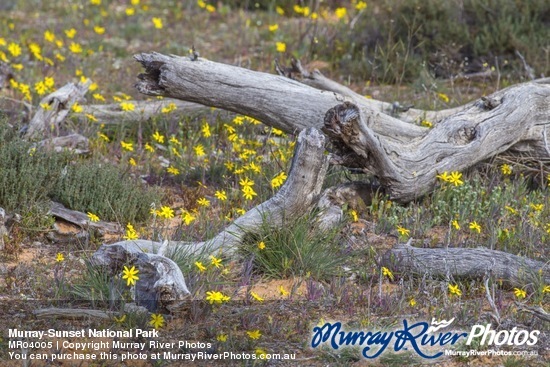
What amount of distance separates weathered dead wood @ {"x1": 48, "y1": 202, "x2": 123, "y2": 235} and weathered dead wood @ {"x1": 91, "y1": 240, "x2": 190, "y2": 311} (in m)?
0.84

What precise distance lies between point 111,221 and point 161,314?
5.49 ft

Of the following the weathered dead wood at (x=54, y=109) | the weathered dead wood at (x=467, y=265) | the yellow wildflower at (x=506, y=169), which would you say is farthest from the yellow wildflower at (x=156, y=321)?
the yellow wildflower at (x=506, y=169)

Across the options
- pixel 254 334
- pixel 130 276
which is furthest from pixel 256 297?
pixel 130 276

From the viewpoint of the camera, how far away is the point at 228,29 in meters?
11.8

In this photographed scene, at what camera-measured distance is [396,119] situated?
22.5 ft

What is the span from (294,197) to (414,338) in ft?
4.32

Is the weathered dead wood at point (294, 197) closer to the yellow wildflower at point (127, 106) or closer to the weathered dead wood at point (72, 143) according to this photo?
the weathered dead wood at point (72, 143)

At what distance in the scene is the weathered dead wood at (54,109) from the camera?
24.0 ft

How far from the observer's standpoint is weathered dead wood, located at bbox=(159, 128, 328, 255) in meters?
5.33

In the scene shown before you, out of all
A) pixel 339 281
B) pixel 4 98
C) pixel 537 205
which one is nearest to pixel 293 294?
pixel 339 281

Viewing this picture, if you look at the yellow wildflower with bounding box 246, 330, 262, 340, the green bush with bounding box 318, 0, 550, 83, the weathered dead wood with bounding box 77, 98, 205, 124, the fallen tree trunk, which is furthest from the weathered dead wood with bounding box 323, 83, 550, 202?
the green bush with bounding box 318, 0, 550, 83

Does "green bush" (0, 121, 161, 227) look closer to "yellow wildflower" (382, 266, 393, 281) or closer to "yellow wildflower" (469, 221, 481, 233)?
"yellow wildflower" (382, 266, 393, 281)

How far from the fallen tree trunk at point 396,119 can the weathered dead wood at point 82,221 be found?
1057mm

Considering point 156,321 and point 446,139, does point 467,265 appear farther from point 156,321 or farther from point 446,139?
point 156,321
